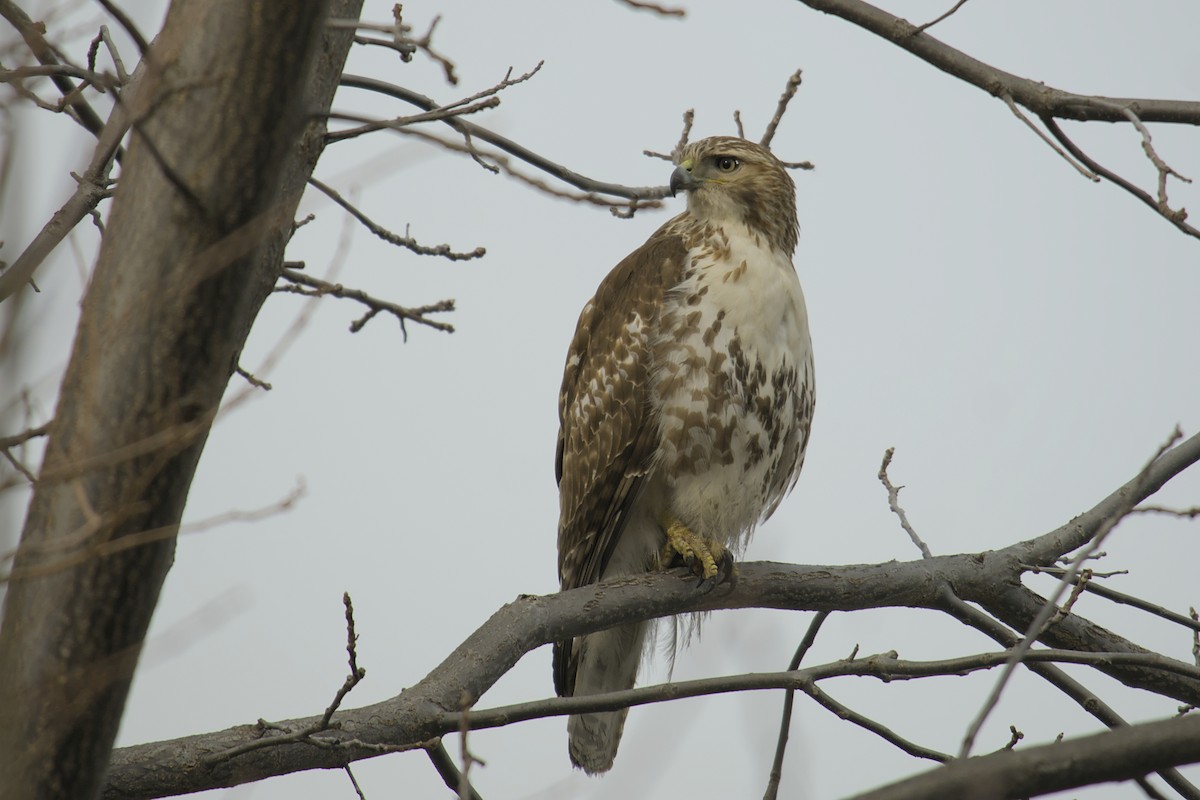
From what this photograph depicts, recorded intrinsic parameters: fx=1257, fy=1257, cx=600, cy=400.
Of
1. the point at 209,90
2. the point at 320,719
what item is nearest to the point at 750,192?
the point at 320,719

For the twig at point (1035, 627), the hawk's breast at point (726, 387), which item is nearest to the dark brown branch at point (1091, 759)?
the twig at point (1035, 627)

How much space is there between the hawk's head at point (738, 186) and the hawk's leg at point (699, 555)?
1.36m

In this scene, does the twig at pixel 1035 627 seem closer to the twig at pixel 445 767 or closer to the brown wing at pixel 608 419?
the twig at pixel 445 767

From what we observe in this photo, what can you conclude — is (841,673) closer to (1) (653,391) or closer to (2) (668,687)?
(2) (668,687)

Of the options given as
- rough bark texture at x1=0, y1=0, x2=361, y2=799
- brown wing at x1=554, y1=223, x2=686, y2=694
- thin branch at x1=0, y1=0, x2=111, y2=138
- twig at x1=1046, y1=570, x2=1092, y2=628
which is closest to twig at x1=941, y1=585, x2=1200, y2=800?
twig at x1=1046, y1=570, x2=1092, y2=628

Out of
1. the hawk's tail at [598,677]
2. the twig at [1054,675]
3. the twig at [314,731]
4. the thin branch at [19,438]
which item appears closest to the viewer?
the thin branch at [19,438]

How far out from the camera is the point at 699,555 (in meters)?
4.39

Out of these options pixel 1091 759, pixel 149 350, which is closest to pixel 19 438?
pixel 149 350

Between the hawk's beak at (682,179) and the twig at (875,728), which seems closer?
the twig at (875,728)

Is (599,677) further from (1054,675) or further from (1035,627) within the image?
(1035,627)

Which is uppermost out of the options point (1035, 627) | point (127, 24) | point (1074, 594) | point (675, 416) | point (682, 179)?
point (682, 179)

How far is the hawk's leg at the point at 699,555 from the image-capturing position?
4.24 meters

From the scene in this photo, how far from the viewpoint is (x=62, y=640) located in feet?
6.49

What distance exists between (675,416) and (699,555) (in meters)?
0.55
